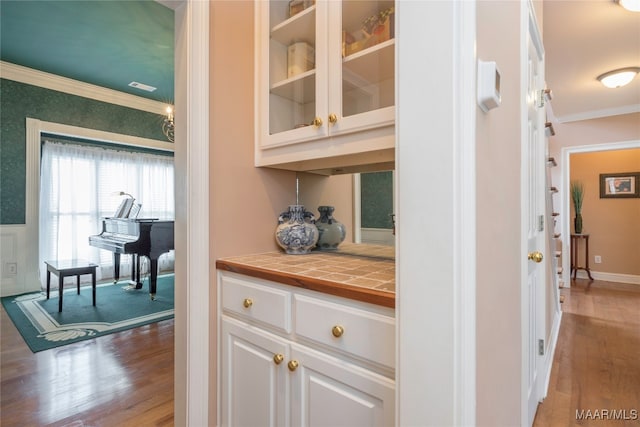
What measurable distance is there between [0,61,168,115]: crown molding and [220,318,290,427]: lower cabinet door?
14.2ft

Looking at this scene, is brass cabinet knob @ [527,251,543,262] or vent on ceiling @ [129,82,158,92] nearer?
brass cabinet knob @ [527,251,543,262]

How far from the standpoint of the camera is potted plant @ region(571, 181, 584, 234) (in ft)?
16.0

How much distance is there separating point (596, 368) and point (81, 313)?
4.33 m

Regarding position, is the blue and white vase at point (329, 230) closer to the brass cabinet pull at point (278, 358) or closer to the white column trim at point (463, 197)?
the brass cabinet pull at point (278, 358)

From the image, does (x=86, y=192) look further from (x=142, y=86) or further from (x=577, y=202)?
(x=577, y=202)

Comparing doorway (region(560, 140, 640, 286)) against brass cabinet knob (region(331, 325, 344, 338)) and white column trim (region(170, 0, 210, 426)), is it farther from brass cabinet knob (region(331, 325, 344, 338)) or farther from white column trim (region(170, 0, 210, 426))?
white column trim (region(170, 0, 210, 426))

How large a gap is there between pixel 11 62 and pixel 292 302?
15.0ft

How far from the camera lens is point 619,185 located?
475cm

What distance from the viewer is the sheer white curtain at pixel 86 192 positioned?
4.17 metres

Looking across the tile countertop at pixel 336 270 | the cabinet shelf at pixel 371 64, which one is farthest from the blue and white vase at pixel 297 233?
the cabinet shelf at pixel 371 64

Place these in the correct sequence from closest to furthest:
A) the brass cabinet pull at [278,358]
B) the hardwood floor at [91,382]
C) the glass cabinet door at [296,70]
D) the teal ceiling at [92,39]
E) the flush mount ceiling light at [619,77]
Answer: the brass cabinet pull at [278,358] < the glass cabinet door at [296,70] < the hardwood floor at [91,382] < the teal ceiling at [92,39] < the flush mount ceiling light at [619,77]

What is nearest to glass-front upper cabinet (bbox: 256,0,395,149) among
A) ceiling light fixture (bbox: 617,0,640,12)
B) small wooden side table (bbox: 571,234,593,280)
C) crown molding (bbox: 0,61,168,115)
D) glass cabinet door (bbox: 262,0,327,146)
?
glass cabinet door (bbox: 262,0,327,146)

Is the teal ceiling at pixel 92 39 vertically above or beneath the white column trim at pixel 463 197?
above

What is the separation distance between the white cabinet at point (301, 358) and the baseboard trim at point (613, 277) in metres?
5.74
